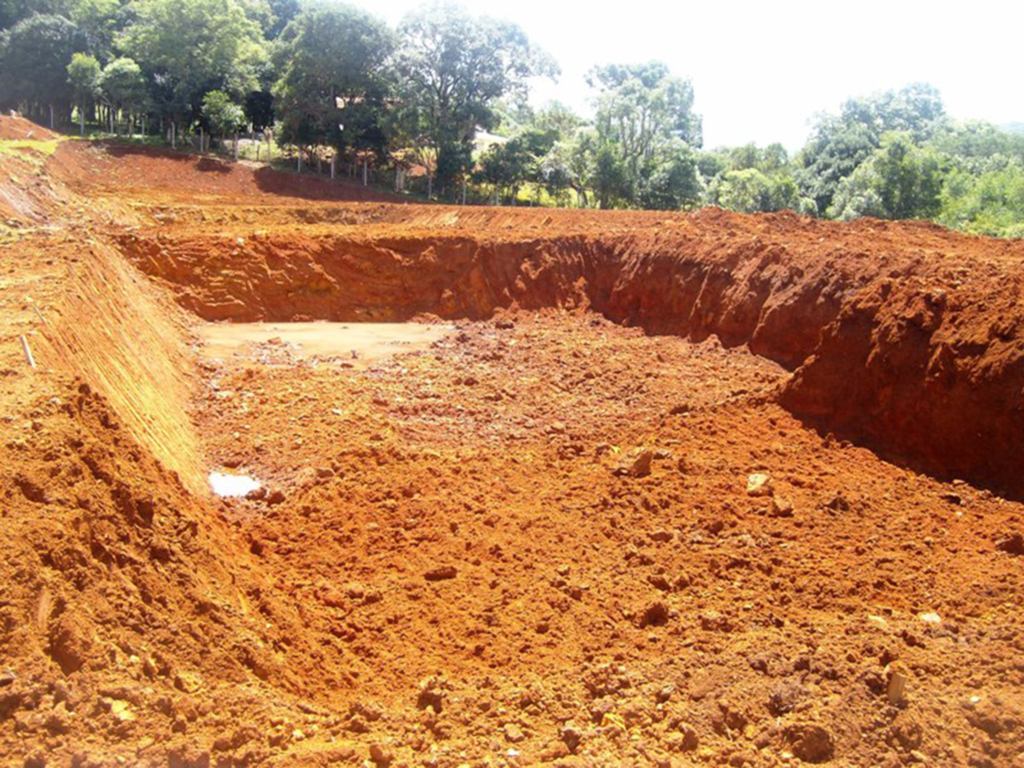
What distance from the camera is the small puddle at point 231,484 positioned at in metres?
9.62

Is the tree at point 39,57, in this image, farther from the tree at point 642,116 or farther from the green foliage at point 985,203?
the green foliage at point 985,203

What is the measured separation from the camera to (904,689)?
5.76 metres

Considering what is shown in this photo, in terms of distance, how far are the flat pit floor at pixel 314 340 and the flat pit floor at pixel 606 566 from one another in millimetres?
2497

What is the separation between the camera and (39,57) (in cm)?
4081

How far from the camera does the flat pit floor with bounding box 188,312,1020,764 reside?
5648 millimetres

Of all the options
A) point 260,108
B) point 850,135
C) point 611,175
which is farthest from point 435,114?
point 850,135

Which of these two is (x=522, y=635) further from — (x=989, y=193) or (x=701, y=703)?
(x=989, y=193)

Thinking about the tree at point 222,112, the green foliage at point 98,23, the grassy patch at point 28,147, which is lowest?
the grassy patch at point 28,147

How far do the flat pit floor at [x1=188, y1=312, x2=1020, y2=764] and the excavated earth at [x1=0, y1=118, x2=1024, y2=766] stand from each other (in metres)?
0.04

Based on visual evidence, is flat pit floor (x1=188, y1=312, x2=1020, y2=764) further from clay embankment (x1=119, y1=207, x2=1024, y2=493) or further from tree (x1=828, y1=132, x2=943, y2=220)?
tree (x1=828, y1=132, x2=943, y2=220)

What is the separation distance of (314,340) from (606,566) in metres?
11.4

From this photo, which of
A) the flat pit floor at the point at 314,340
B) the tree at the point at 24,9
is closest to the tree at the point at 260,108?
the tree at the point at 24,9

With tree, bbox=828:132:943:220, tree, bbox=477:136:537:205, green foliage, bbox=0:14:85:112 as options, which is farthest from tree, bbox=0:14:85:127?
tree, bbox=828:132:943:220

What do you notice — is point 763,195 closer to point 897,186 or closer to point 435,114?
point 897,186
